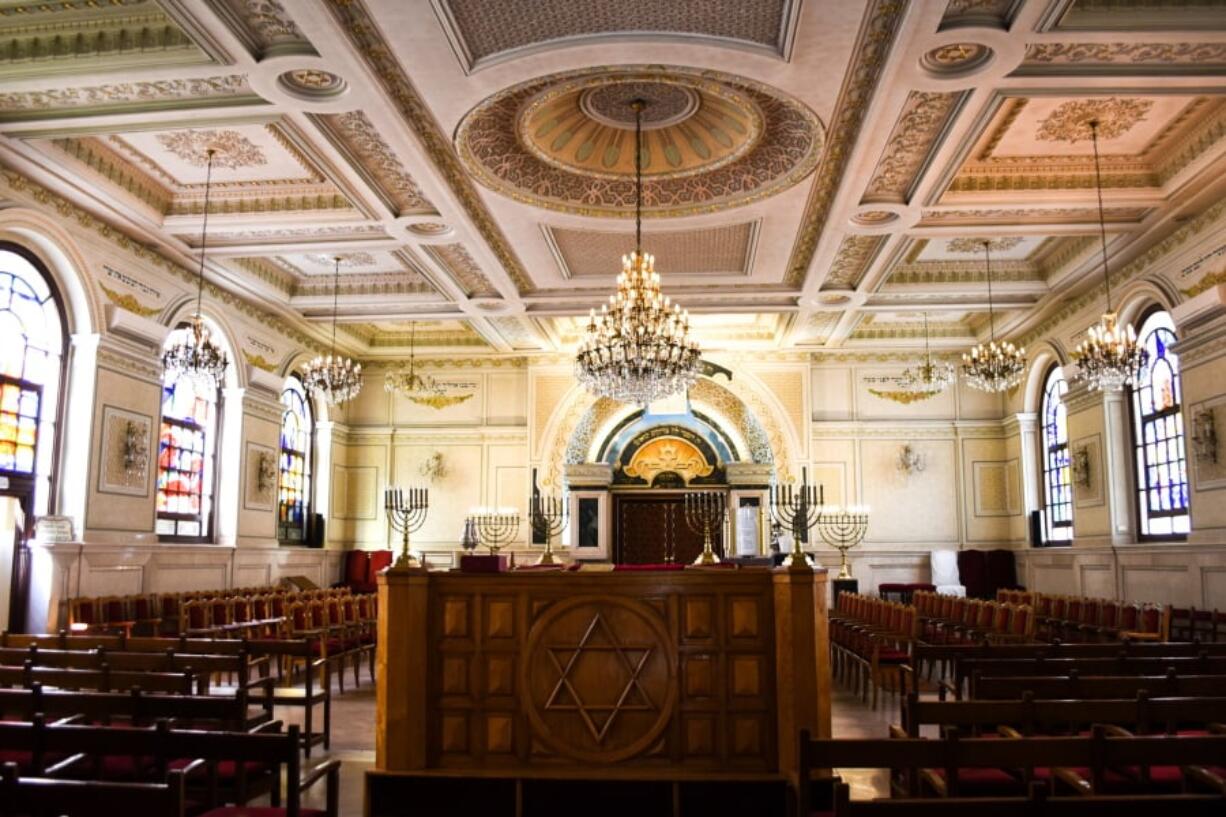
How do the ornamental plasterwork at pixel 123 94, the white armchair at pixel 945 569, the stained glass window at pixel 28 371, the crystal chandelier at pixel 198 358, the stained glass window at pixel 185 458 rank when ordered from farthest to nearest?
the white armchair at pixel 945 569 < the stained glass window at pixel 185 458 < the crystal chandelier at pixel 198 358 < the stained glass window at pixel 28 371 < the ornamental plasterwork at pixel 123 94

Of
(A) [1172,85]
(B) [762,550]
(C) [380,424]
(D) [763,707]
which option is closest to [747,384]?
(B) [762,550]

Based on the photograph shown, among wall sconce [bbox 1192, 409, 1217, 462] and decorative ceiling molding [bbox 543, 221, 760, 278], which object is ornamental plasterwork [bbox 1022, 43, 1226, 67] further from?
wall sconce [bbox 1192, 409, 1217, 462]

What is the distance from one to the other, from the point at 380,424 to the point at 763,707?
52.9ft

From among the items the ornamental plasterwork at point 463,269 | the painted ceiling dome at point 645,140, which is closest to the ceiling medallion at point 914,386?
the ornamental plasterwork at point 463,269

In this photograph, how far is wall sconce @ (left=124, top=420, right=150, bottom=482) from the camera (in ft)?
40.0

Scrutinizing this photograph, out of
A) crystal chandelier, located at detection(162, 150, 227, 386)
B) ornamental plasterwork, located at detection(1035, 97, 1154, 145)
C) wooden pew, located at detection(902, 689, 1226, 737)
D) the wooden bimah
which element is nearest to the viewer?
wooden pew, located at detection(902, 689, 1226, 737)

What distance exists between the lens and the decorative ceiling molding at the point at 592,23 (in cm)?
719

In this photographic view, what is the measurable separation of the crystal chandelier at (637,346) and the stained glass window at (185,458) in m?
6.82

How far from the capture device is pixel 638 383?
30.8ft

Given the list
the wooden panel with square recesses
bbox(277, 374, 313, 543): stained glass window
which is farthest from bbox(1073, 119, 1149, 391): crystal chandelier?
bbox(277, 374, 313, 543): stained glass window

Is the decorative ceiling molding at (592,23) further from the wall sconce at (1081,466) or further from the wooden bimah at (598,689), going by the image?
the wall sconce at (1081,466)

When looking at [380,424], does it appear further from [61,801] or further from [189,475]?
[61,801]

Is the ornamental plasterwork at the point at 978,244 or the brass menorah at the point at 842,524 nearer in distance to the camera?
the ornamental plasterwork at the point at 978,244

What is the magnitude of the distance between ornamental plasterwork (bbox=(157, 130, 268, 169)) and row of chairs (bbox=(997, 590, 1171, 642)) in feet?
32.3
